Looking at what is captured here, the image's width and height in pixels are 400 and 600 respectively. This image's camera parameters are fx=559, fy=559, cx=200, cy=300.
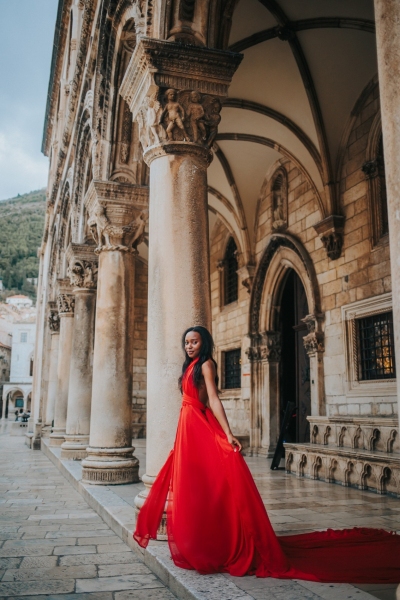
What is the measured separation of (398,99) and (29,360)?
237 feet

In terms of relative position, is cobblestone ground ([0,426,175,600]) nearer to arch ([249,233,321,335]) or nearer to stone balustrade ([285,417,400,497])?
stone balustrade ([285,417,400,497])

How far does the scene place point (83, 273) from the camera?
10.7 metres

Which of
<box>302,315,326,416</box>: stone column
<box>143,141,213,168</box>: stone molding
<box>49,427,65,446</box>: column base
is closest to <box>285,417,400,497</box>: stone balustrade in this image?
<box>302,315,326,416</box>: stone column

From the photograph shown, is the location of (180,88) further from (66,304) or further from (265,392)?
(265,392)

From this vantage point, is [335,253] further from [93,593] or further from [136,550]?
[93,593]

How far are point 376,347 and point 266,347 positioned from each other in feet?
13.8

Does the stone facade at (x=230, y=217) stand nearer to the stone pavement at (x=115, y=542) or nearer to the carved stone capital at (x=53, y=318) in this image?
the carved stone capital at (x=53, y=318)

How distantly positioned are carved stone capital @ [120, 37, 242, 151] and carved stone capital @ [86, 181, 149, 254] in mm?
2667

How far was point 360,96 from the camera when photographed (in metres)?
10.2

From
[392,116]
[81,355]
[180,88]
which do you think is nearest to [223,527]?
[392,116]

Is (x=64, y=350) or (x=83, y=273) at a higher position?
(x=83, y=273)

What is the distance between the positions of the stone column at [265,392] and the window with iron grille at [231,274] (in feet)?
8.72

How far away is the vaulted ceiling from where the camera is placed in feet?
29.1

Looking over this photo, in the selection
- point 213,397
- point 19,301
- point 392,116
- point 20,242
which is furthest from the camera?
point 20,242
